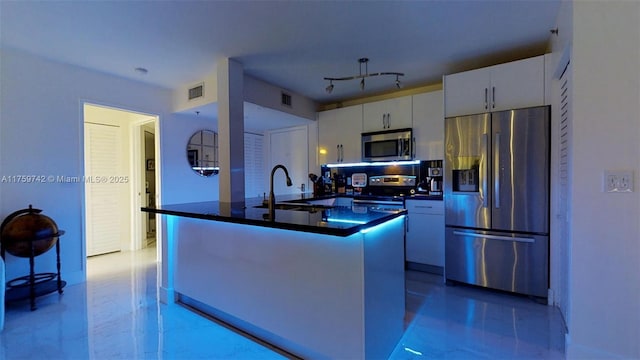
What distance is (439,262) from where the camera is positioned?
11.6 ft

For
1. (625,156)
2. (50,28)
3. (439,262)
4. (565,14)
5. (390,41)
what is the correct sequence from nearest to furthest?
(625,156), (565,14), (50,28), (390,41), (439,262)

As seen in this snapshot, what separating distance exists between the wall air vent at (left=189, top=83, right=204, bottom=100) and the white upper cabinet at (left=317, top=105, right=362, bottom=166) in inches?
72.4

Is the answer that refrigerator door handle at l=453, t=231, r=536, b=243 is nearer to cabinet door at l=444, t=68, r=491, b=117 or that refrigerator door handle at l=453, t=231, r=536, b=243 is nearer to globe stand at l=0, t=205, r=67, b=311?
cabinet door at l=444, t=68, r=491, b=117

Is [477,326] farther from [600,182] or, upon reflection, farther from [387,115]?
[387,115]

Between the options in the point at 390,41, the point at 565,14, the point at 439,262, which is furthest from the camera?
the point at 439,262

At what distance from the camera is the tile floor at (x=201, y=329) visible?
2.02 metres

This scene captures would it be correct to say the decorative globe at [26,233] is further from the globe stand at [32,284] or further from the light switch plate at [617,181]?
the light switch plate at [617,181]

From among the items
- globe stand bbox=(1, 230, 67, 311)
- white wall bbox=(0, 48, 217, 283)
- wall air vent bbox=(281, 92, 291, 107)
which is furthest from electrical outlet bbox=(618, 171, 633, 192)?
white wall bbox=(0, 48, 217, 283)

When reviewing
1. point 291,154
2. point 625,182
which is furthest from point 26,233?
point 625,182

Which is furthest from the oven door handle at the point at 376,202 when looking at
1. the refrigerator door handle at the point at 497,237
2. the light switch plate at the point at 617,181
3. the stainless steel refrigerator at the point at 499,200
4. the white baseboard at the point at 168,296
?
the white baseboard at the point at 168,296

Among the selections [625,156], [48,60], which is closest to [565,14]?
[625,156]

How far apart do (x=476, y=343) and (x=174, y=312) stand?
2416 mm

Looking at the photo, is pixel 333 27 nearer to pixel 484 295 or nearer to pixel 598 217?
pixel 598 217

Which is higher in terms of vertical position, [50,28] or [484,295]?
[50,28]
